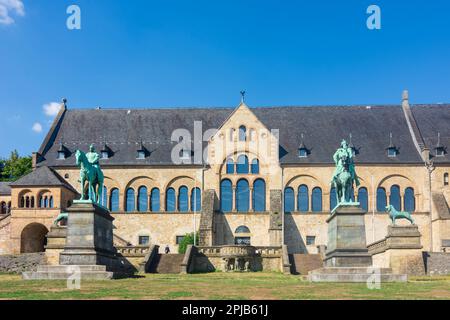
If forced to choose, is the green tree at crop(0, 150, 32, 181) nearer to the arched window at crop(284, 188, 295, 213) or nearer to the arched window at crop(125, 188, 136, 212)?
the arched window at crop(125, 188, 136, 212)

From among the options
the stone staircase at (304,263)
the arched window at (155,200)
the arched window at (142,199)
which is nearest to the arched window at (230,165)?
the arched window at (155,200)

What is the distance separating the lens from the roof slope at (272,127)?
199ft

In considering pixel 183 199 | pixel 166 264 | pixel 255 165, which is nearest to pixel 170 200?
pixel 183 199

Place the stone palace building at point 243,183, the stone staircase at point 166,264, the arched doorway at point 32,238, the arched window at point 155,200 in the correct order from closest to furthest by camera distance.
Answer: the stone staircase at point 166,264 < the arched doorway at point 32,238 < the stone palace building at point 243,183 < the arched window at point 155,200

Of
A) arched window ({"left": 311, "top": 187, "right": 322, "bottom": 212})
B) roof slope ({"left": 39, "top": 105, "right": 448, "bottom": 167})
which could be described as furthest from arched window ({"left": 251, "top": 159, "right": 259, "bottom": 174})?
arched window ({"left": 311, "top": 187, "right": 322, "bottom": 212})

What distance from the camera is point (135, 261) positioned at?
158 ft

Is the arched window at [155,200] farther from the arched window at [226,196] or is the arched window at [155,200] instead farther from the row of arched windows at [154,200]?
the arched window at [226,196]

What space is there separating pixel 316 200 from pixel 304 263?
1271 centimetres

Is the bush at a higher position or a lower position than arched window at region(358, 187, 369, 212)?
lower

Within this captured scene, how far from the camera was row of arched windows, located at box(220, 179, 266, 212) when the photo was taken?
59.0 metres

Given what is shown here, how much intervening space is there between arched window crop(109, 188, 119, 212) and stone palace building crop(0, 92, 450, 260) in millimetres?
103

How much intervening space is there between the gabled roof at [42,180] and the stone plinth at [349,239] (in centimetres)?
3505

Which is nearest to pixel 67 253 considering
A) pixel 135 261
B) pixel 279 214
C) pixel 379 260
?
pixel 135 261
